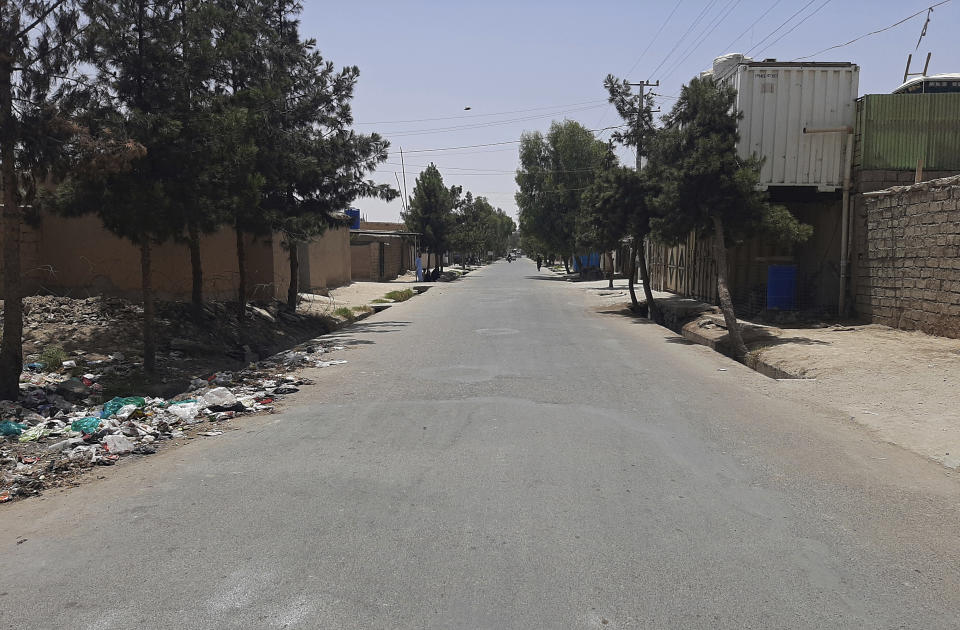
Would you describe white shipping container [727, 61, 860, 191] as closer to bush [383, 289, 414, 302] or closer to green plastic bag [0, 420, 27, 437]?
A: bush [383, 289, 414, 302]

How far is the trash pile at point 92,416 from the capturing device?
21.2ft

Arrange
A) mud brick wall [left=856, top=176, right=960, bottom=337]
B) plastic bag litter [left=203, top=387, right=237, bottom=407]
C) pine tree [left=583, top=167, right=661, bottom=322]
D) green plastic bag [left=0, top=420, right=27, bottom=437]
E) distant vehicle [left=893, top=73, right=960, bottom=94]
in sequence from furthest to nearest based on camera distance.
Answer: pine tree [left=583, top=167, right=661, bottom=322]
distant vehicle [left=893, top=73, right=960, bottom=94]
mud brick wall [left=856, top=176, right=960, bottom=337]
plastic bag litter [left=203, top=387, right=237, bottom=407]
green plastic bag [left=0, top=420, right=27, bottom=437]

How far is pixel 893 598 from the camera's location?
12.2ft

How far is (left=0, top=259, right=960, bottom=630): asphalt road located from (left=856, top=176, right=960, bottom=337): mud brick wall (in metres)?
6.00

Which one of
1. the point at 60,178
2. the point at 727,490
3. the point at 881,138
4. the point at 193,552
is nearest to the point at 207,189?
the point at 60,178

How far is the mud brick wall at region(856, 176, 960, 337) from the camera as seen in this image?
12523mm

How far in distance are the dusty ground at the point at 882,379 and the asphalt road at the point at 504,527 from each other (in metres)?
0.44

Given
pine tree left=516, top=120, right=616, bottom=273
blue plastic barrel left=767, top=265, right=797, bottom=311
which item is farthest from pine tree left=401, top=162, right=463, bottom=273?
blue plastic barrel left=767, top=265, right=797, bottom=311

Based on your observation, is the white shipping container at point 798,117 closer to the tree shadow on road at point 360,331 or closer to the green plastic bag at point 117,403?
the tree shadow on road at point 360,331

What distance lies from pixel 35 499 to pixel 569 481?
4252mm

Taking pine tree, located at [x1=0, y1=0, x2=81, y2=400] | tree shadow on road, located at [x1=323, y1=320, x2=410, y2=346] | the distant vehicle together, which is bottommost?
tree shadow on road, located at [x1=323, y1=320, x2=410, y2=346]

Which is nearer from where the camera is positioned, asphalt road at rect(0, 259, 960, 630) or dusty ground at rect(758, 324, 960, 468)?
asphalt road at rect(0, 259, 960, 630)

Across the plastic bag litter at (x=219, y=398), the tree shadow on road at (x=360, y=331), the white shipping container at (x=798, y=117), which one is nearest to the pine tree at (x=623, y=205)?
the white shipping container at (x=798, y=117)

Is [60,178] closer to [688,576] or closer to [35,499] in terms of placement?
[35,499]
